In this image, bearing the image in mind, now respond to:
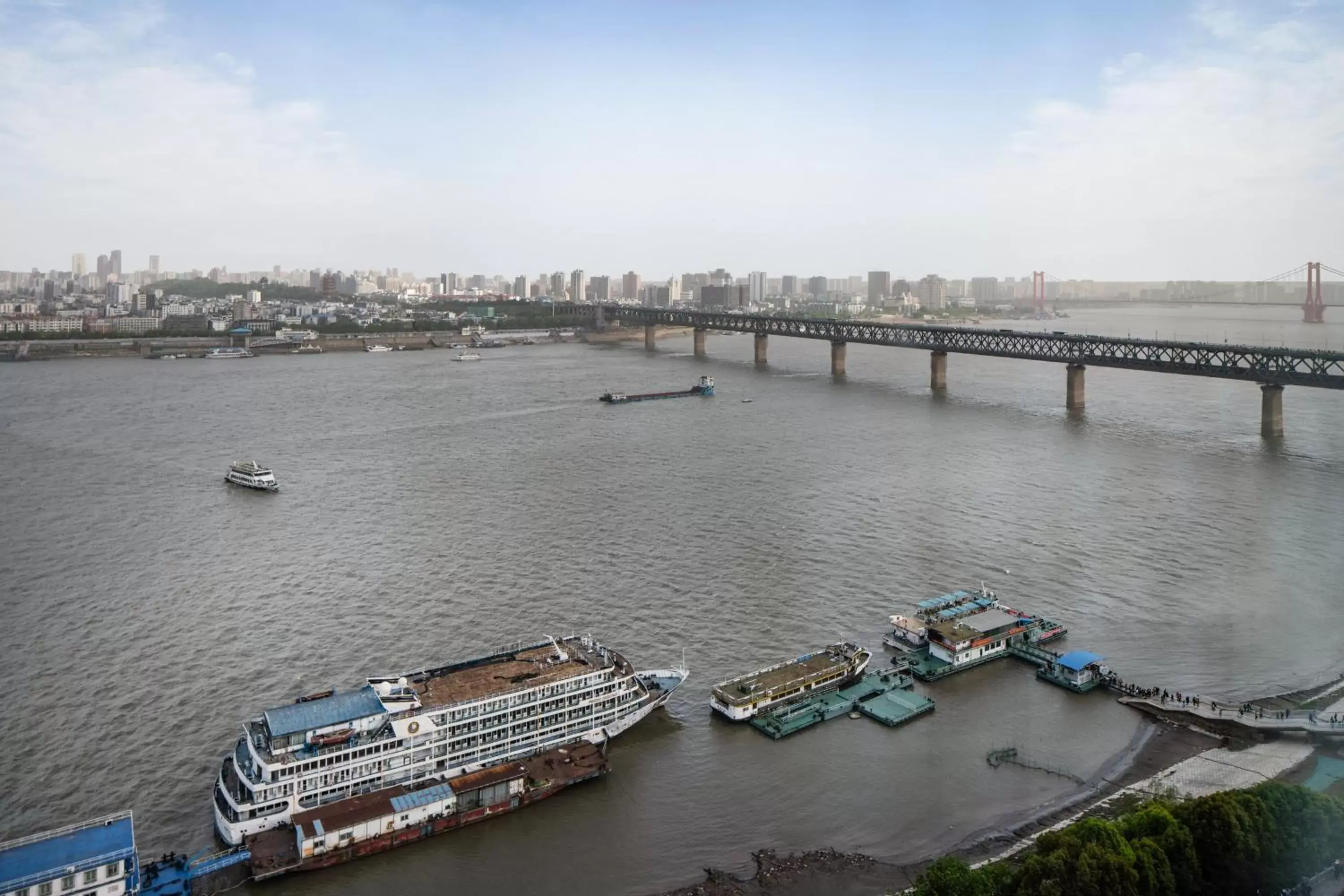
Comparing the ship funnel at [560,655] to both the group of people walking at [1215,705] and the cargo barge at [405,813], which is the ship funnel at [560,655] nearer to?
the cargo barge at [405,813]

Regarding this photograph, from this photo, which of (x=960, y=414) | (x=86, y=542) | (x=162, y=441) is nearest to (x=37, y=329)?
(x=162, y=441)

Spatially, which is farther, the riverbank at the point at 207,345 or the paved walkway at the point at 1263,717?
the riverbank at the point at 207,345

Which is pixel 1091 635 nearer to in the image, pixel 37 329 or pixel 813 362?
pixel 813 362

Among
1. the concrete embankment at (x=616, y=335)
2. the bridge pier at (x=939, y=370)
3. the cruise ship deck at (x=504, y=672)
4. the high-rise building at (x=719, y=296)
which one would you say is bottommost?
the cruise ship deck at (x=504, y=672)

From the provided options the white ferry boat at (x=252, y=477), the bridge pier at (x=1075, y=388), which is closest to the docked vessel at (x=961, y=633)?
the white ferry boat at (x=252, y=477)

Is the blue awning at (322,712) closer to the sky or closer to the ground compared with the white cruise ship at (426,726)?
closer to the sky

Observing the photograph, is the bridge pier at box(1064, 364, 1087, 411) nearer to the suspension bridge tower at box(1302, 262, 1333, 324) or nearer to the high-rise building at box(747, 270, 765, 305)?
the suspension bridge tower at box(1302, 262, 1333, 324)
